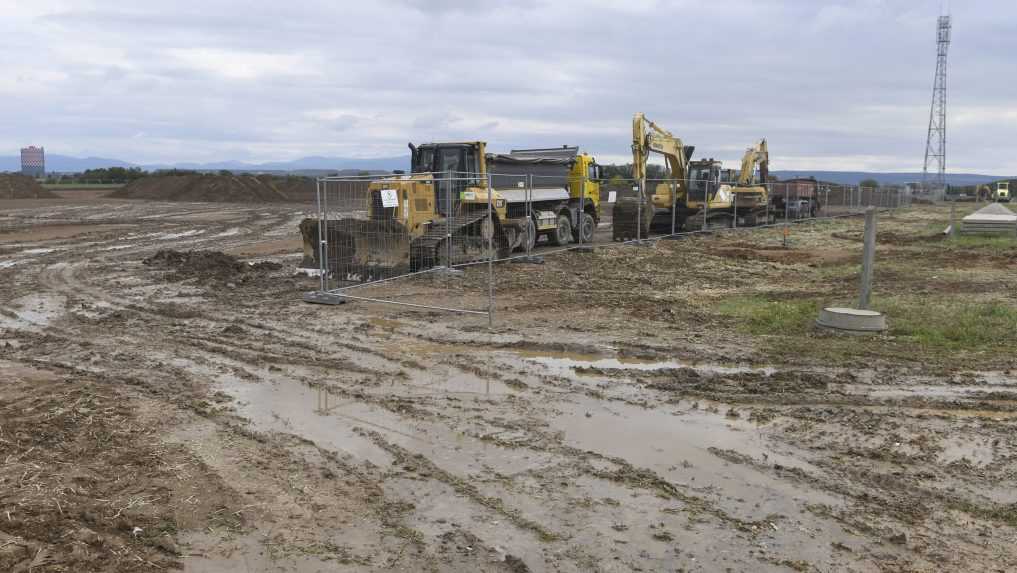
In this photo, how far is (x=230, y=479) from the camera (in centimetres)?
525

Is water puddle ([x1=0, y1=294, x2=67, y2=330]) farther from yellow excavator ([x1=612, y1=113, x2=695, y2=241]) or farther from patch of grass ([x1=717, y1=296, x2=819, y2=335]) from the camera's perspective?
yellow excavator ([x1=612, y1=113, x2=695, y2=241])

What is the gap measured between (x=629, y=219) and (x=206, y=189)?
41.2m

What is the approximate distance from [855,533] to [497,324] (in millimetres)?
6774

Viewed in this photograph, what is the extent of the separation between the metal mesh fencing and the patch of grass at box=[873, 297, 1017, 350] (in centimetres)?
561

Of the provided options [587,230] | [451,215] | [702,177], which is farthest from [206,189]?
[451,215]

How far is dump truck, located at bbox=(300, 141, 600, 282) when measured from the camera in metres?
14.0

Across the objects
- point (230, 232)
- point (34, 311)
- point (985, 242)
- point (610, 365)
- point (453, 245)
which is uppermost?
point (453, 245)

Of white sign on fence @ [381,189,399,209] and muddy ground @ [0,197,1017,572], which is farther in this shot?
white sign on fence @ [381,189,399,209]

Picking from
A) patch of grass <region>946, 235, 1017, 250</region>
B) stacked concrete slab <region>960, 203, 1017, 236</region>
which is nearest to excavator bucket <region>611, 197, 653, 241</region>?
patch of grass <region>946, 235, 1017, 250</region>

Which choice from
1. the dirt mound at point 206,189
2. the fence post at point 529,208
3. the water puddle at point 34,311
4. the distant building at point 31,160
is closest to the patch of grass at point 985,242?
the fence post at point 529,208

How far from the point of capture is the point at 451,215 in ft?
50.2

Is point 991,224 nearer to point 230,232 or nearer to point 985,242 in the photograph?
point 985,242

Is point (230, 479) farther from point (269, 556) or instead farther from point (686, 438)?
point (686, 438)

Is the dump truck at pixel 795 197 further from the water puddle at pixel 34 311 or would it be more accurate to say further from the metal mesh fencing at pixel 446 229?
the water puddle at pixel 34 311
